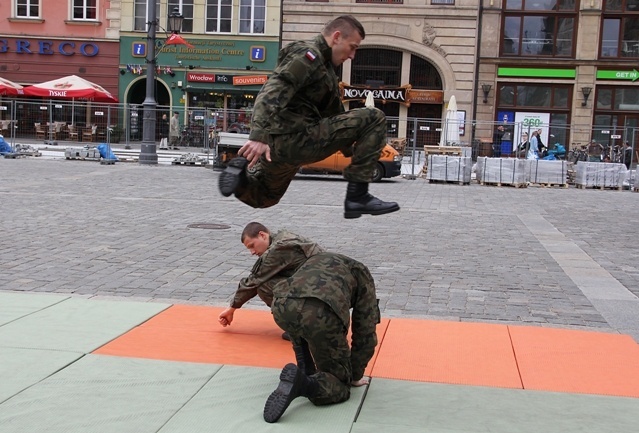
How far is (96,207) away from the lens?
516 inches

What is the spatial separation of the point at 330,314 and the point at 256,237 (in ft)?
4.69

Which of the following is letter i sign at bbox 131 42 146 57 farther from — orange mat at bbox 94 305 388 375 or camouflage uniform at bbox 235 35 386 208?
camouflage uniform at bbox 235 35 386 208

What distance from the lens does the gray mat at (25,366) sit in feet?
13.9

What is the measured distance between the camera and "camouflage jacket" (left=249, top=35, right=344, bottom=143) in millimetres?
4473

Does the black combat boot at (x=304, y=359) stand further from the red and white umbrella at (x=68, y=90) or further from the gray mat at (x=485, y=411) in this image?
the red and white umbrella at (x=68, y=90)

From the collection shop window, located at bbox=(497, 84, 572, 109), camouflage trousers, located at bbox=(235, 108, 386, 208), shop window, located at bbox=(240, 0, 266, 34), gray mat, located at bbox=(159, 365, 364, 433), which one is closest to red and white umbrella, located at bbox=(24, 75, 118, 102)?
shop window, located at bbox=(240, 0, 266, 34)

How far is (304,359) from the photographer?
414 centimetres

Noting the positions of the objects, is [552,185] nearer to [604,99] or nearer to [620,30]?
[604,99]

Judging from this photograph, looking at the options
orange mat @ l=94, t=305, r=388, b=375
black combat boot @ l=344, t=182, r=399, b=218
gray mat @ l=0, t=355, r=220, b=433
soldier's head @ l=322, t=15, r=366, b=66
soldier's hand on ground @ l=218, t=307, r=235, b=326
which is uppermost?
soldier's head @ l=322, t=15, r=366, b=66

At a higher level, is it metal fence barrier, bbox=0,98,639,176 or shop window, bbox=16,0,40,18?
shop window, bbox=16,0,40,18

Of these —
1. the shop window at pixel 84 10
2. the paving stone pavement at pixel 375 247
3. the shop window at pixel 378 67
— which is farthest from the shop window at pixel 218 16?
the paving stone pavement at pixel 375 247

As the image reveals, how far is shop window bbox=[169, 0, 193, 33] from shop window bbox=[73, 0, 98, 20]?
384 cm

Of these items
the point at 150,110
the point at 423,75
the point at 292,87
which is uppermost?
the point at 423,75

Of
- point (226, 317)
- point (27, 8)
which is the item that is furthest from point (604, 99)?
point (226, 317)
